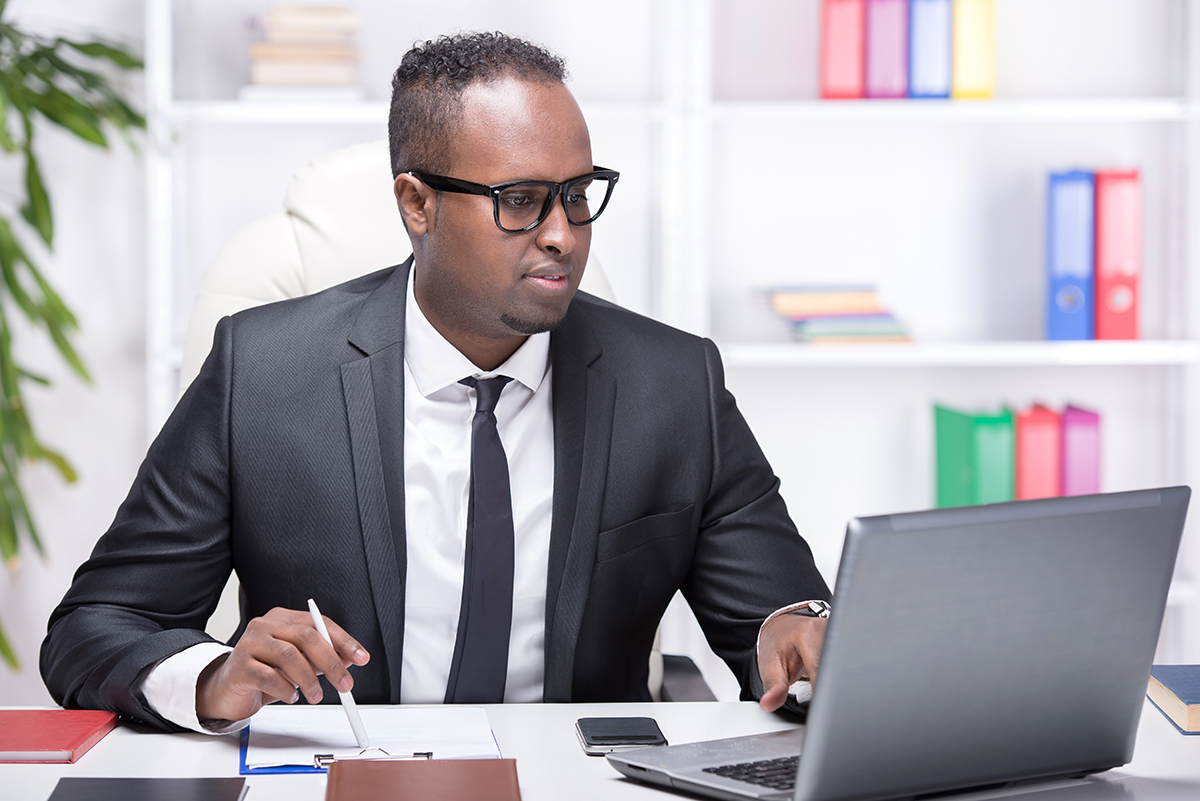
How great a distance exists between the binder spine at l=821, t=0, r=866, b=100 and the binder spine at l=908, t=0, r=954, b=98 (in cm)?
10

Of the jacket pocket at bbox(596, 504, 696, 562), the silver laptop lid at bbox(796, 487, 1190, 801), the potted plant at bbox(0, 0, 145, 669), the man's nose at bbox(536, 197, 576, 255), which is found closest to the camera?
the silver laptop lid at bbox(796, 487, 1190, 801)

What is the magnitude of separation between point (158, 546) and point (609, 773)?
2.03ft

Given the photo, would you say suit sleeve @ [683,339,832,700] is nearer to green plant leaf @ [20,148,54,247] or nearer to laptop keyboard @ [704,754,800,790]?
laptop keyboard @ [704,754,800,790]

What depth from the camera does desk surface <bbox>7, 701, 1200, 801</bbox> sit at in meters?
0.94

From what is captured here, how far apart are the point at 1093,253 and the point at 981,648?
1929 millimetres

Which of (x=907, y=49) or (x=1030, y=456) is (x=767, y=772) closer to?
(x=1030, y=456)

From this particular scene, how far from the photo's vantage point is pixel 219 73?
2703mm

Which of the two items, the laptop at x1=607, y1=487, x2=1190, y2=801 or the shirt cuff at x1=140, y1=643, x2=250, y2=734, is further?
the shirt cuff at x1=140, y1=643, x2=250, y2=734

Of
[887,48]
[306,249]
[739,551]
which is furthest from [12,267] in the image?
[887,48]

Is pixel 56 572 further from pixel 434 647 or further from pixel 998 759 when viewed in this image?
pixel 998 759

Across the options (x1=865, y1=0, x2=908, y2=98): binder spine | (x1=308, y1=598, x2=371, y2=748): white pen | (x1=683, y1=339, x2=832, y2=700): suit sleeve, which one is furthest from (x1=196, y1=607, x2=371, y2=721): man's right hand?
(x1=865, y1=0, x2=908, y2=98): binder spine

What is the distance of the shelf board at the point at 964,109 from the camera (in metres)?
2.53

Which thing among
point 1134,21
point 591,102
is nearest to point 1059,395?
point 1134,21

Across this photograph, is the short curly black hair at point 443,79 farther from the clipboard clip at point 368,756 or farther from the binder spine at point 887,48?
the binder spine at point 887,48
